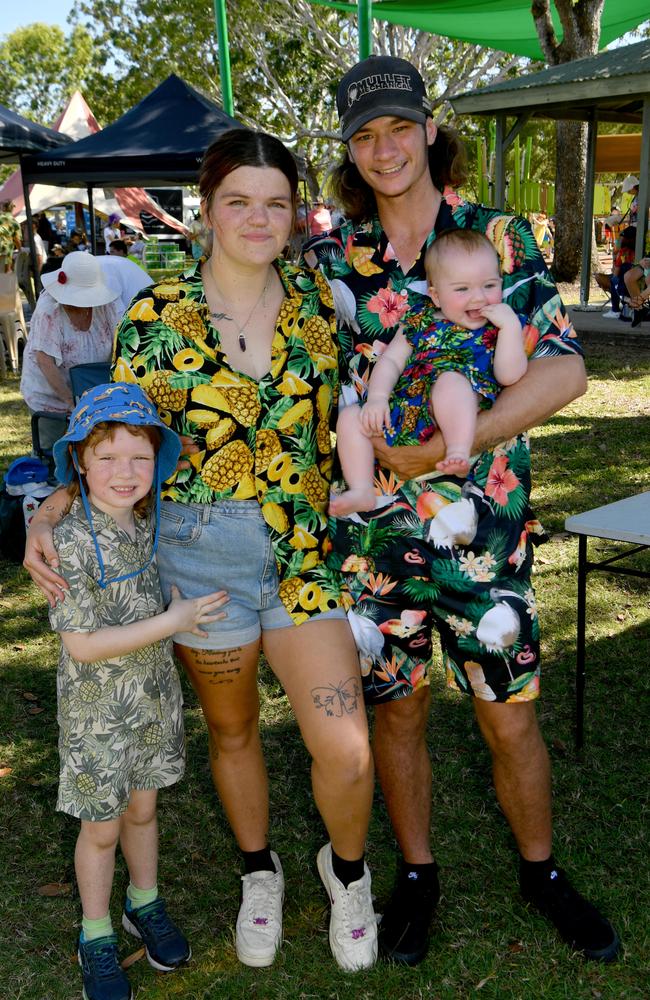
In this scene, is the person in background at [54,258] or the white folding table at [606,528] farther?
the person in background at [54,258]

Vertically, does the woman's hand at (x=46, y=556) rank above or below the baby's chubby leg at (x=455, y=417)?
below

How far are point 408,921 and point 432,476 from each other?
1243 mm

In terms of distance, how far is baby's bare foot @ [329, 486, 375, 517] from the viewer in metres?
2.28

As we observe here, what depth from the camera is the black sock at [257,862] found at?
2.70 metres

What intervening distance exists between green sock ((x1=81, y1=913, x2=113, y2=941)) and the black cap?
6.87 feet

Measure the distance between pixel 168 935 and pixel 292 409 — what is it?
1.49m

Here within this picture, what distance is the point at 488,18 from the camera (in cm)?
1755

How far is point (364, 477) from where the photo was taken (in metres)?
2.30

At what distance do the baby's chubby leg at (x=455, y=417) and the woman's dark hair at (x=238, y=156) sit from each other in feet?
2.03

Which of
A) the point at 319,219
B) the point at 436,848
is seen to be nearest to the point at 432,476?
the point at 436,848

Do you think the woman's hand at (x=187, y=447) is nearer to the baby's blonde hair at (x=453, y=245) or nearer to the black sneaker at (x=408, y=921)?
the baby's blonde hair at (x=453, y=245)

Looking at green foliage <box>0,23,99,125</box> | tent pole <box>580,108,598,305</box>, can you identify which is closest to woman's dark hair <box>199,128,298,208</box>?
tent pole <box>580,108,598,305</box>

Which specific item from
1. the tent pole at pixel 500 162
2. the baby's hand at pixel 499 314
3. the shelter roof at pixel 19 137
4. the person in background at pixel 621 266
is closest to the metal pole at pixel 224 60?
the shelter roof at pixel 19 137

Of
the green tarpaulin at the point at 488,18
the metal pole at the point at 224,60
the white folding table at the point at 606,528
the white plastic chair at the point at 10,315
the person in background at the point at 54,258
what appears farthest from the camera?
the person in background at the point at 54,258
